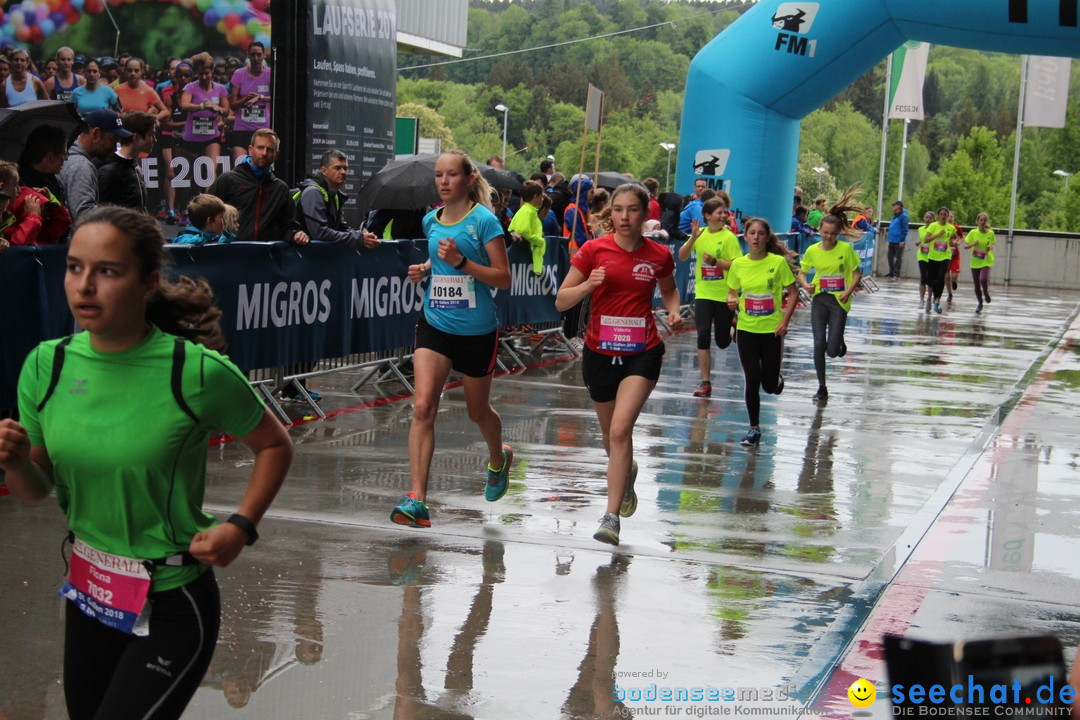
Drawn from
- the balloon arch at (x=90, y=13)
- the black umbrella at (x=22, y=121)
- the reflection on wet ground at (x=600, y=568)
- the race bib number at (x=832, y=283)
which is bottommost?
the reflection on wet ground at (x=600, y=568)

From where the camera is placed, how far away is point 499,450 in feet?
24.9

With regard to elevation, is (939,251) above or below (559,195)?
below

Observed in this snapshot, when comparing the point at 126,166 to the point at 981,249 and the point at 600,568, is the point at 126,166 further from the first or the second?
the point at 981,249

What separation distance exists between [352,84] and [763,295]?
526 centimetres

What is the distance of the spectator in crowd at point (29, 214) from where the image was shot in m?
7.61

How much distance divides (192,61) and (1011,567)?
29.7 feet

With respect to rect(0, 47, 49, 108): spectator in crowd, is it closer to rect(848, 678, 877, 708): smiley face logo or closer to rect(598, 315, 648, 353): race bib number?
rect(598, 315, 648, 353): race bib number

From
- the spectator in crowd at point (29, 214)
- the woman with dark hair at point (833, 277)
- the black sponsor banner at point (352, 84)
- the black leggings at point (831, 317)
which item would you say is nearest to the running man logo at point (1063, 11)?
the woman with dark hair at point (833, 277)

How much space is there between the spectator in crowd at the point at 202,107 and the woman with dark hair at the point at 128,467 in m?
10.2

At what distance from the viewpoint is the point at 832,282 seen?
13766mm

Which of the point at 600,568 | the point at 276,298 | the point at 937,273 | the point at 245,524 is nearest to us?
the point at 245,524

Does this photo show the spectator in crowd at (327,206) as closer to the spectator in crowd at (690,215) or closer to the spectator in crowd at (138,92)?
the spectator in crowd at (138,92)

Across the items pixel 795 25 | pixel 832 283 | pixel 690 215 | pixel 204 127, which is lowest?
pixel 832 283

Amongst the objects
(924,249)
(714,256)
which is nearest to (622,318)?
(714,256)
